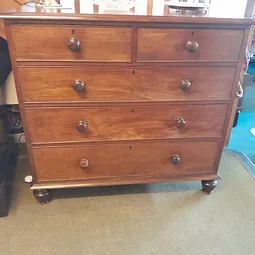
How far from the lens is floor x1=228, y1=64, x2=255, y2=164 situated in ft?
6.49

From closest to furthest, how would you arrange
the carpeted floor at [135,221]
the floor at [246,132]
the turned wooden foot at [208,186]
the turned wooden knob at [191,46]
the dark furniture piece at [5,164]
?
the turned wooden knob at [191,46] < the carpeted floor at [135,221] < the dark furniture piece at [5,164] < the turned wooden foot at [208,186] < the floor at [246,132]

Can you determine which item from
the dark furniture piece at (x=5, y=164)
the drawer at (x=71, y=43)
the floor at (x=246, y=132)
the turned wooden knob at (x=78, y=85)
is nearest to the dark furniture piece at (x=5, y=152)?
the dark furniture piece at (x=5, y=164)

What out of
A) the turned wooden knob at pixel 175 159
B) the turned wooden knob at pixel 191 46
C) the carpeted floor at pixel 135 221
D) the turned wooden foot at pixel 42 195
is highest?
the turned wooden knob at pixel 191 46

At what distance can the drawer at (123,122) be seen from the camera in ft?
3.88

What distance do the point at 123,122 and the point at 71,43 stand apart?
416 mm

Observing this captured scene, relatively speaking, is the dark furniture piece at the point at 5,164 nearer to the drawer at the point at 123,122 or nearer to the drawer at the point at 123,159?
the drawer at the point at 123,159

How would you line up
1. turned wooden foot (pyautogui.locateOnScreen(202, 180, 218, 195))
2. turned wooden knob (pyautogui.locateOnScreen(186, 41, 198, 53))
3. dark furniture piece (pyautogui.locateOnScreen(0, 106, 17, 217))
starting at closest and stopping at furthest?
turned wooden knob (pyautogui.locateOnScreen(186, 41, 198, 53)) → dark furniture piece (pyautogui.locateOnScreen(0, 106, 17, 217)) → turned wooden foot (pyautogui.locateOnScreen(202, 180, 218, 195))

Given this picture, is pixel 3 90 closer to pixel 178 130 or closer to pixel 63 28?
pixel 63 28

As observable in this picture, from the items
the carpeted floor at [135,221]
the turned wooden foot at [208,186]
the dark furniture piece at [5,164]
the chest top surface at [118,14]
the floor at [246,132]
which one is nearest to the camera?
the chest top surface at [118,14]

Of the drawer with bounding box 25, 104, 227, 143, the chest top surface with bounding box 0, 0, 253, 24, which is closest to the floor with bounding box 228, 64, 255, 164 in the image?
the drawer with bounding box 25, 104, 227, 143

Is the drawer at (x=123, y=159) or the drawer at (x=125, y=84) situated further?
the drawer at (x=123, y=159)

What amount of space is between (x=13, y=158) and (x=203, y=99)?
3.97ft

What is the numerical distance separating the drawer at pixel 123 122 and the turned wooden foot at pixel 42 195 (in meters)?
0.31

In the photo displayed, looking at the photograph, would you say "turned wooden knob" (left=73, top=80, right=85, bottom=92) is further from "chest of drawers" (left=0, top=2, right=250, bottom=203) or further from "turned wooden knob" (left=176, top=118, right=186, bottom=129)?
"turned wooden knob" (left=176, top=118, right=186, bottom=129)
